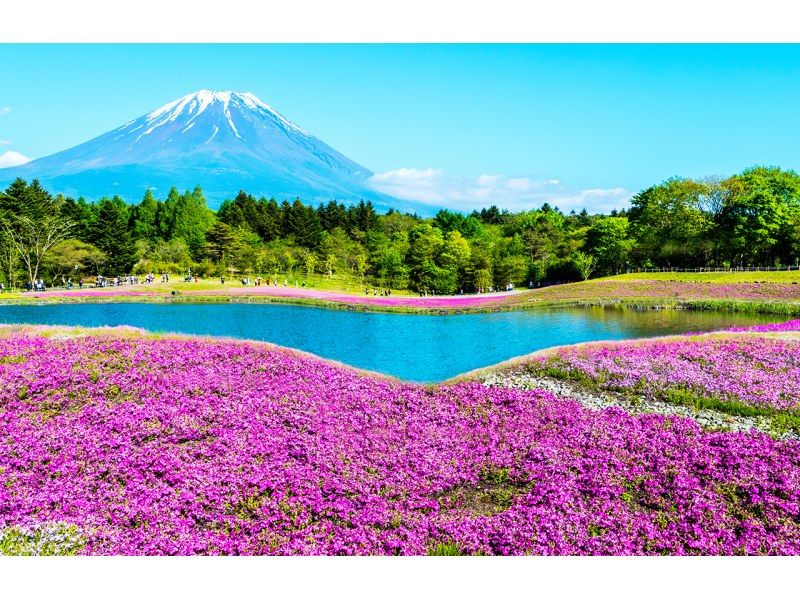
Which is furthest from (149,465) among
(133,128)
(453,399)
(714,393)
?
(133,128)

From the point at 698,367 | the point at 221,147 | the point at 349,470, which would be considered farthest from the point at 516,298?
the point at 221,147

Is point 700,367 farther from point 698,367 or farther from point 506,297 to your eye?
point 506,297

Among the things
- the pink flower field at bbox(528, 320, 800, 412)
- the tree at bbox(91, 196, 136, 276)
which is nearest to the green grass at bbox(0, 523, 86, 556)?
the pink flower field at bbox(528, 320, 800, 412)

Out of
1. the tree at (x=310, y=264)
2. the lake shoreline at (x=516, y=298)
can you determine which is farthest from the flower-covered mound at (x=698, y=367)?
the tree at (x=310, y=264)

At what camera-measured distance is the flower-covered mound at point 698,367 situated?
13820 mm

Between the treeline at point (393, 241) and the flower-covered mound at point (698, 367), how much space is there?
23.8m

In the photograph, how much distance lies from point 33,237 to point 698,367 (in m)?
40.4

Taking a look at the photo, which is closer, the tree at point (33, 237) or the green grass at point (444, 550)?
the green grass at point (444, 550)

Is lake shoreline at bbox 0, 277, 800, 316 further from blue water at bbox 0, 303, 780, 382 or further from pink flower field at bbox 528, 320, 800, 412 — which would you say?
pink flower field at bbox 528, 320, 800, 412

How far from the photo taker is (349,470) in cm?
987

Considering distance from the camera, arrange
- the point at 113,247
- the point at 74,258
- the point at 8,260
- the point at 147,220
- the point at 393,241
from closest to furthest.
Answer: the point at 8,260 < the point at 74,258 < the point at 113,247 < the point at 147,220 < the point at 393,241

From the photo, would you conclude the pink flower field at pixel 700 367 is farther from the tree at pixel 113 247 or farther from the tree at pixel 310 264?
the tree at pixel 113 247

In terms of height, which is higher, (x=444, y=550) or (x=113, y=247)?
(x=113, y=247)

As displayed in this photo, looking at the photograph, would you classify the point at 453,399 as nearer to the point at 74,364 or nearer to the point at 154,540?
the point at 154,540
